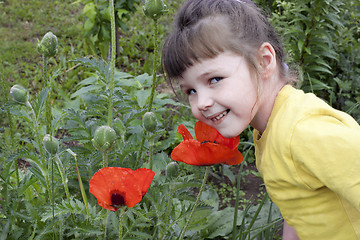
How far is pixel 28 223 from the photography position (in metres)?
1.40

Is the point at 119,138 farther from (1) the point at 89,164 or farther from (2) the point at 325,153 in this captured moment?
(2) the point at 325,153

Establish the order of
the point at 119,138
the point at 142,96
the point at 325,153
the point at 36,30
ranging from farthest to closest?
1. the point at 36,30
2. the point at 142,96
3. the point at 119,138
4. the point at 325,153

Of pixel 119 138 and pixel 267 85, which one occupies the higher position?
pixel 267 85

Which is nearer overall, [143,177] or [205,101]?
[143,177]

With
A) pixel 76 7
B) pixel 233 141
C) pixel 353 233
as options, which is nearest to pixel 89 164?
pixel 233 141

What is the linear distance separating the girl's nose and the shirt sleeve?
0.24 meters

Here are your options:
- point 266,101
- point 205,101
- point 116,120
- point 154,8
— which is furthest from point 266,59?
point 116,120

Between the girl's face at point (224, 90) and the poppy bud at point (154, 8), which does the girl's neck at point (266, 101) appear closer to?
the girl's face at point (224, 90)

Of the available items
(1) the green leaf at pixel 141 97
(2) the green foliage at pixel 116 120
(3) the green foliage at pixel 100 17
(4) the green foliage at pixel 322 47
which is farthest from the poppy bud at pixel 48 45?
(3) the green foliage at pixel 100 17

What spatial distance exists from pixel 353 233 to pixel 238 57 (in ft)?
1.95

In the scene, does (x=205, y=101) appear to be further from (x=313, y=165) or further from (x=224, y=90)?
(x=313, y=165)

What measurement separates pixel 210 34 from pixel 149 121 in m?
0.30

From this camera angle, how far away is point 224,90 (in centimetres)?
118

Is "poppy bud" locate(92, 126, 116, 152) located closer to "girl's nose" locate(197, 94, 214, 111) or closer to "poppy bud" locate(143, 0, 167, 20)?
"girl's nose" locate(197, 94, 214, 111)
